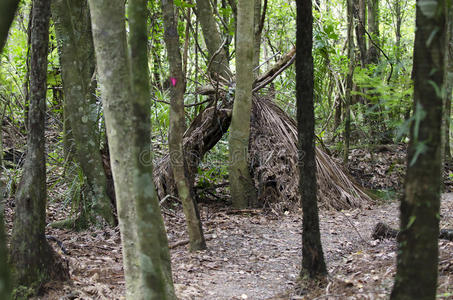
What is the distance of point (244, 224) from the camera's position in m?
6.50

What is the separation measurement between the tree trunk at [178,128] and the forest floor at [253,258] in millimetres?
349

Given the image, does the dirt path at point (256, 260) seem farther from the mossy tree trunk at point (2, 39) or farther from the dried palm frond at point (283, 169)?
the mossy tree trunk at point (2, 39)

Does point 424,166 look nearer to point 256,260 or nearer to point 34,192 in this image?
point 34,192

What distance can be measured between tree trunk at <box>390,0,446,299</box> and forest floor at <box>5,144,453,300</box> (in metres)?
0.99

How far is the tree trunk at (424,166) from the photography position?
2.01 meters

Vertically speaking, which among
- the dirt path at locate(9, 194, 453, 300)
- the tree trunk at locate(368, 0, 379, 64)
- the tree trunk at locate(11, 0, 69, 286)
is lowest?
the dirt path at locate(9, 194, 453, 300)

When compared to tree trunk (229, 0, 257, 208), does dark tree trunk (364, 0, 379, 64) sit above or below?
above

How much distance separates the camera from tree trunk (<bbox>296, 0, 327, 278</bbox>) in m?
3.44

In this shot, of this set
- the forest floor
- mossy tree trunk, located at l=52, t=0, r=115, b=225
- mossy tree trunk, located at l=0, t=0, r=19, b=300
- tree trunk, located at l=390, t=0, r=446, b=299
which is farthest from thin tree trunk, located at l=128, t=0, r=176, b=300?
mossy tree trunk, located at l=52, t=0, r=115, b=225

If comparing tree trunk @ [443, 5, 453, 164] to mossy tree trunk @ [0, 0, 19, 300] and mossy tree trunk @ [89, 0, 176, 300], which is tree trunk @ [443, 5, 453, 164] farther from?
mossy tree trunk @ [0, 0, 19, 300]

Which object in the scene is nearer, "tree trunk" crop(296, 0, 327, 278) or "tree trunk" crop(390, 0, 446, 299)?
"tree trunk" crop(390, 0, 446, 299)

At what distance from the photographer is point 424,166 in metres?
2.05

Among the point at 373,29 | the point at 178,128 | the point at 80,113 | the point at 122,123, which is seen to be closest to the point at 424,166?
the point at 122,123

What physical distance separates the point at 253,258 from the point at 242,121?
8.78 ft
